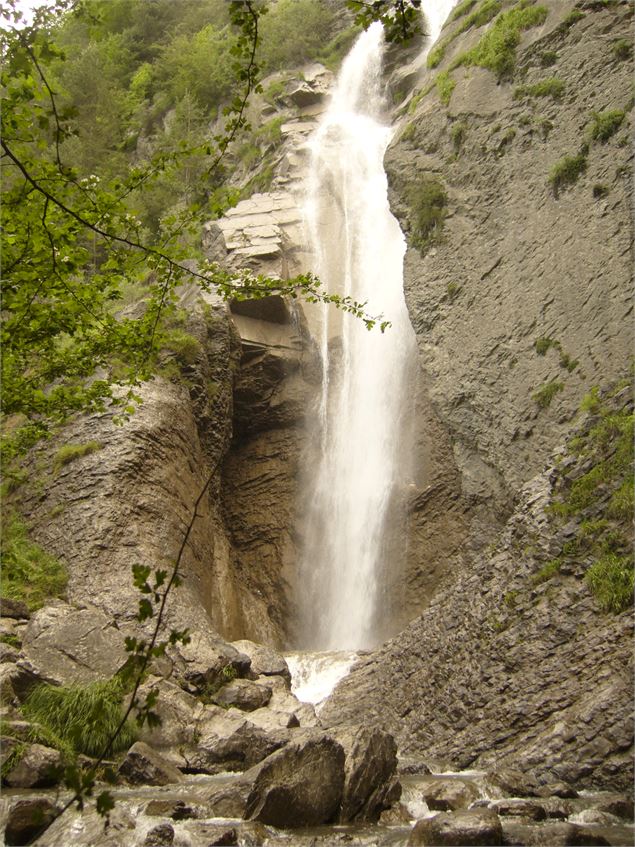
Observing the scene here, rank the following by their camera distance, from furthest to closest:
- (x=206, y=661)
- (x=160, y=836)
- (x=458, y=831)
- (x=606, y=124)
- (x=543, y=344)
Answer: (x=606, y=124) < (x=543, y=344) < (x=206, y=661) < (x=160, y=836) < (x=458, y=831)

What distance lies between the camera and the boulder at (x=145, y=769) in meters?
8.93

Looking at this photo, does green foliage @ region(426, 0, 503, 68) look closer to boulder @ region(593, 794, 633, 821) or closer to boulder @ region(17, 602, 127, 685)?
boulder @ region(17, 602, 127, 685)

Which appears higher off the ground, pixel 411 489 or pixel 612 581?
pixel 411 489

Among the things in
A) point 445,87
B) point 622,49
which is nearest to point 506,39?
point 445,87

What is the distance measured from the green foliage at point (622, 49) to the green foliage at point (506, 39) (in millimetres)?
2848

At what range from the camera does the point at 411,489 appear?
18500 millimetres

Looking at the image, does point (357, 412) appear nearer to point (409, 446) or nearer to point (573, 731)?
point (409, 446)

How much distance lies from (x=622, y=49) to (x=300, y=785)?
16.1 m

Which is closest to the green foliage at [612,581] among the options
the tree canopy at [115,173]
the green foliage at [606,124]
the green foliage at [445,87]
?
the tree canopy at [115,173]

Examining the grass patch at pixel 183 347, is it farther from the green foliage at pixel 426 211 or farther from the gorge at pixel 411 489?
the green foliage at pixel 426 211

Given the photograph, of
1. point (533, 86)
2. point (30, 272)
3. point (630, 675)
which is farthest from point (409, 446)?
point (30, 272)

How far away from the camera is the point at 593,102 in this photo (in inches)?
644

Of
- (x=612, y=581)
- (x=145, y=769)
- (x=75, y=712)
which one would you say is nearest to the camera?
(x=145, y=769)

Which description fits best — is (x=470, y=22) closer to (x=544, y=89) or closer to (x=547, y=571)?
(x=544, y=89)
